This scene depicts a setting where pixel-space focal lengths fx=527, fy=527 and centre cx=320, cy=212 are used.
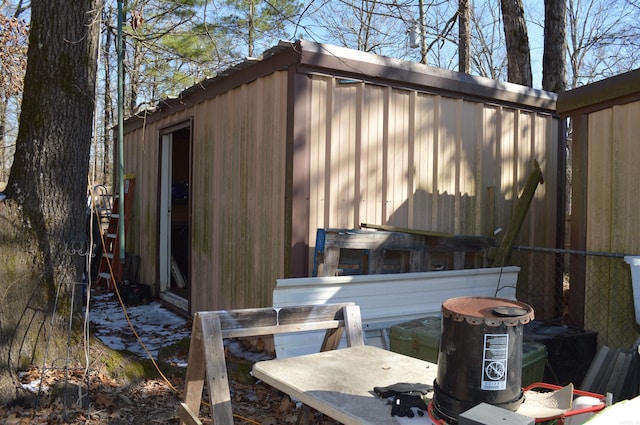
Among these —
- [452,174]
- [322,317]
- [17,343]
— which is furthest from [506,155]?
[17,343]

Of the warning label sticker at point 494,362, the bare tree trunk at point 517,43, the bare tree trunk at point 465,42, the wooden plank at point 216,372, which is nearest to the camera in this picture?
the warning label sticker at point 494,362

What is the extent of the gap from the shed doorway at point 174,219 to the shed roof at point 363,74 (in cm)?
144

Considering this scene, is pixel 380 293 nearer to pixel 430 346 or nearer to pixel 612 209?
pixel 430 346

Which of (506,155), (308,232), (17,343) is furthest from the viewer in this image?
(506,155)

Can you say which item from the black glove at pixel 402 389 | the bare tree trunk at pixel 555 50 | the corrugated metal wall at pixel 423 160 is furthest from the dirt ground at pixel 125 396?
the bare tree trunk at pixel 555 50

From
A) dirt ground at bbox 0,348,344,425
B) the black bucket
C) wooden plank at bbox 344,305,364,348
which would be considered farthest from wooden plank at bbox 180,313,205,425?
dirt ground at bbox 0,348,344,425

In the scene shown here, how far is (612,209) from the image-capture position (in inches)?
188

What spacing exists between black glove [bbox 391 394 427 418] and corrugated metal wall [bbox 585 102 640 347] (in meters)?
3.64

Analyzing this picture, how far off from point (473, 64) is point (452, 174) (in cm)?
1801

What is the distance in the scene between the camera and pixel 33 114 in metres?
4.02

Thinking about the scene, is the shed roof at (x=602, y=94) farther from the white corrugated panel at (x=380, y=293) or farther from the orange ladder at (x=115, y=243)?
the orange ladder at (x=115, y=243)

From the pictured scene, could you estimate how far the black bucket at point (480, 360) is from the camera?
1.61m

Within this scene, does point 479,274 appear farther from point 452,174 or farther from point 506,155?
point 506,155

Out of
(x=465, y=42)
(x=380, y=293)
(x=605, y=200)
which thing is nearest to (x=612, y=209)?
(x=605, y=200)
